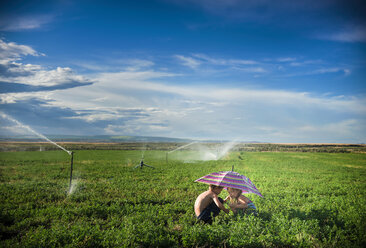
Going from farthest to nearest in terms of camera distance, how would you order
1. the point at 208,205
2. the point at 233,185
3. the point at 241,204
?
the point at 241,204 < the point at 208,205 < the point at 233,185

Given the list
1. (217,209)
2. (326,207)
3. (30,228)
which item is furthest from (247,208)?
(30,228)

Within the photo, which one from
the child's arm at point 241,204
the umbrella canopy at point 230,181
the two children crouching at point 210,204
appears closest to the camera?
the umbrella canopy at point 230,181

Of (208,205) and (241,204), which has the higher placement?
(208,205)

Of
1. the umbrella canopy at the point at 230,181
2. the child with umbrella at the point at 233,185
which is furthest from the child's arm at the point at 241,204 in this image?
the umbrella canopy at the point at 230,181

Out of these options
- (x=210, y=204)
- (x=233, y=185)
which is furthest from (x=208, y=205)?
(x=233, y=185)

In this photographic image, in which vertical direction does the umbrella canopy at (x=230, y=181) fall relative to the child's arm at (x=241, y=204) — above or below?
above

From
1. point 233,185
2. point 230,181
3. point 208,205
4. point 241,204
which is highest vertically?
point 230,181

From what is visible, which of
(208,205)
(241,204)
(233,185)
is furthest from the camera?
(241,204)

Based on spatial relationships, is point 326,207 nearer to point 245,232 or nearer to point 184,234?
point 245,232

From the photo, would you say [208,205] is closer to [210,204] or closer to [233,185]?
[210,204]

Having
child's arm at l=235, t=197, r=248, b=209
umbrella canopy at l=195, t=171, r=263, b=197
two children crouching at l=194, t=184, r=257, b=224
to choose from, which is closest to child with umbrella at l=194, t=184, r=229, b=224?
two children crouching at l=194, t=184, r=257, b=224

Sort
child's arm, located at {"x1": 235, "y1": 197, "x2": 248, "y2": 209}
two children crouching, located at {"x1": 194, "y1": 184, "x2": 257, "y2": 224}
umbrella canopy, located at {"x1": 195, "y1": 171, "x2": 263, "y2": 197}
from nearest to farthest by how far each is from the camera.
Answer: umbrella canopy, located at {"x1": 195, "y1": 171, "x2": 263, "y2": 197}, two children crouching, located at {"x1": 194, "y1": 184, "x2": 257, "y2": 224}, child's arm, located at {"x1": 235, "y1": 197, "x2": 248, "y2": 209}

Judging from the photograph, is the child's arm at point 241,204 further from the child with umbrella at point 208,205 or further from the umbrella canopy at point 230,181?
the child with umbrella at point 208,205

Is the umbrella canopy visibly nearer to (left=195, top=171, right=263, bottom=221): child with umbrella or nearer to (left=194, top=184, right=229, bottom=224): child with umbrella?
(left=195, top=171, right=263, bottom=221): child with umbrella
